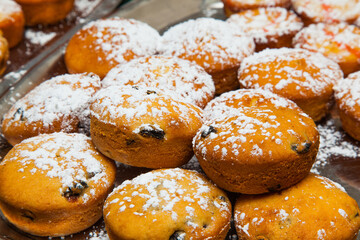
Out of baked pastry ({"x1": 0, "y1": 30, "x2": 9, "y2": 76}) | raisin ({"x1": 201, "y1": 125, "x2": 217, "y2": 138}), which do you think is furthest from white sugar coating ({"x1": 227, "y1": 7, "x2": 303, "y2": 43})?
baked pastry ({"x1": 0, "y1": 30, "x2": 9, "y2": 76})

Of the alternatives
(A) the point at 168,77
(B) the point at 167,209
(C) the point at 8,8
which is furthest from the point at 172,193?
(C) the point at 8,8

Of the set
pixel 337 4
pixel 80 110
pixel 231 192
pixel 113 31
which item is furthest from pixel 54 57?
pixel 337 4

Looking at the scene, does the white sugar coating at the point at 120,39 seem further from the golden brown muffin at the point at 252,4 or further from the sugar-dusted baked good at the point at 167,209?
the sugar-dusted baked good at the point at 167,209

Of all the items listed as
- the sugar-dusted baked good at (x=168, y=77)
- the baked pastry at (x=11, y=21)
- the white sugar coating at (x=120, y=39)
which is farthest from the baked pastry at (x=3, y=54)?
the sugar-dusted baked good at (x=168, y=77)

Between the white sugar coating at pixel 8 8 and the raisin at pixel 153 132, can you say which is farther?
the white sugar coating at pixel 8 8

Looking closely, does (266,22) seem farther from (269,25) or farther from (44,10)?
(44,10)

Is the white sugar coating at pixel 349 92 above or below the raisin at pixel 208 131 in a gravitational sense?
below
